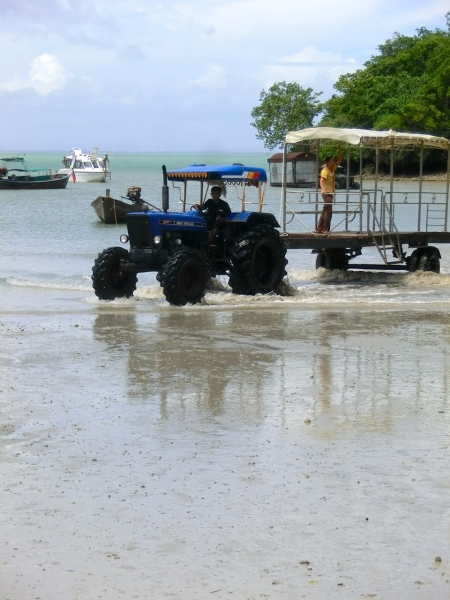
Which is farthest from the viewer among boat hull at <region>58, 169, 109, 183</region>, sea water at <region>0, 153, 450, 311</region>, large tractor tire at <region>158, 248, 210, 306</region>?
boat hull at <region>58, 169, 109, 183</region>

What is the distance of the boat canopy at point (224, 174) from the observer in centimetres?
1544

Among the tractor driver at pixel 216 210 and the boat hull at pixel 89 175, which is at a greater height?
the tractor driver at pixel 216 210

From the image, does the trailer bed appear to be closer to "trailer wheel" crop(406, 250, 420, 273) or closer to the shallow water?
"trailer wheel" crop(406, 250, 420, 273)

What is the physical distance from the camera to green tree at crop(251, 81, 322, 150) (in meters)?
109

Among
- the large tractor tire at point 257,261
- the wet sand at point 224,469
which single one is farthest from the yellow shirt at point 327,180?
the wet sand at point 224,469

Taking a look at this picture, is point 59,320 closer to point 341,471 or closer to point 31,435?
point 31,435

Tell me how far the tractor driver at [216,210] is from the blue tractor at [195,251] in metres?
0.05

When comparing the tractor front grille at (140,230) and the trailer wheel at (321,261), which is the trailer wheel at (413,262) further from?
the tractor front grille at (140,230)

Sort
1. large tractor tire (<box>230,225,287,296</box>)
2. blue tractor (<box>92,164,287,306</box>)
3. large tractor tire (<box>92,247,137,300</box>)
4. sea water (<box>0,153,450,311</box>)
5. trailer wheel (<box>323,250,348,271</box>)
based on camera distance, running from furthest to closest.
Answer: trailer wheel (<box>323,250,348,271</box>) → sea water (<box>0,153,450,311</box>) → large tractor tire (<box>230,225,287,296</box>) → large tractor tire (<box>92,247,137,300</box>) → blue tractor (<box>92,164,287,306</box>)

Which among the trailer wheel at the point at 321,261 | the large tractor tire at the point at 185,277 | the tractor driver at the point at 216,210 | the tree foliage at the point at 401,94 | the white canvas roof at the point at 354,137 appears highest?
the tree foliage at the point at 401,94

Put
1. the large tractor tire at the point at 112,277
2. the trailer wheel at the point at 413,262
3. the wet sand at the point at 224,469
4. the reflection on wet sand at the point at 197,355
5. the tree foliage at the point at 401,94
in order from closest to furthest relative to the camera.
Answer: the wet sand at the point at 224,469 < the reflection on wet sand at the point at 197,355 < the large tractor tire at the point at 112,277 < the trailer wheel at the point at 413,262 < the tree foliage at the point at 401,94

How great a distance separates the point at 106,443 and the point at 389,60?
99.2 meters

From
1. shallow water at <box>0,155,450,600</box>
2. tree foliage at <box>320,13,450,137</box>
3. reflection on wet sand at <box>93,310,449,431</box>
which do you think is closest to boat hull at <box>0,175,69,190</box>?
tree foliage at <box>320,13,450,137</box>

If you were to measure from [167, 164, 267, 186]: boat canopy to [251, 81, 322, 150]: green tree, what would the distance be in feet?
306
